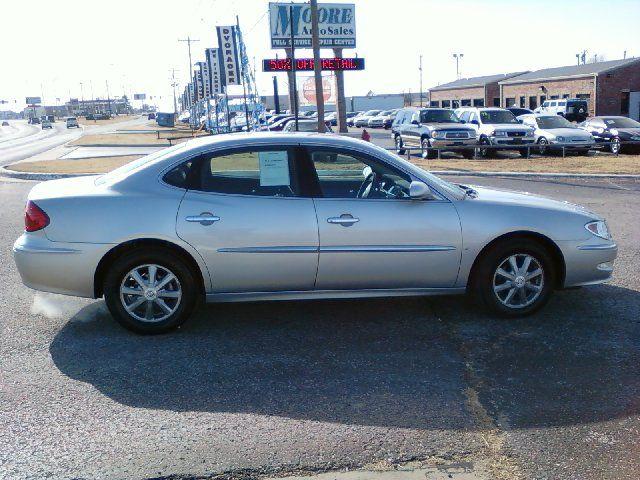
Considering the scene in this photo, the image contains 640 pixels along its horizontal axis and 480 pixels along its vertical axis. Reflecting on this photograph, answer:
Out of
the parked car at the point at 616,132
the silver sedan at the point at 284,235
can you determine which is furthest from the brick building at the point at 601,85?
the silver sedan at the point at 284,235

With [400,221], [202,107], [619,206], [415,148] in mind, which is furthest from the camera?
[202,107]

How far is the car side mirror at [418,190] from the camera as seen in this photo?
210 inches

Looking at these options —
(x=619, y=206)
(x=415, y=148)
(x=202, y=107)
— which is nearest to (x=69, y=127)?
(x=202, y=107)

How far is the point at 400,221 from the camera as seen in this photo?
17.8ft

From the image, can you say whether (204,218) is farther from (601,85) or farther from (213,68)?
(601,85)

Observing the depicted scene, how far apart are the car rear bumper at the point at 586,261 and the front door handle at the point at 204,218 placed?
283 centimetres

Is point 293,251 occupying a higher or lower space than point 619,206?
higher

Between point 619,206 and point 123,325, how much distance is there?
9.50 meters

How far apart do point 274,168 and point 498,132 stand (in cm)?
1962

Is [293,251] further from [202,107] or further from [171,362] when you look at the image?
[202,107]

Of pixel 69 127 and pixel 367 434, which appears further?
pixel 69 127

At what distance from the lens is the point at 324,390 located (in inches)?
170

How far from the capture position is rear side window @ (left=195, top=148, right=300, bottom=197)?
17.9 ft

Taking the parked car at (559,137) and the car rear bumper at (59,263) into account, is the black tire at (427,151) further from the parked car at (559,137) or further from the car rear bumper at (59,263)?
the car rear bumper at (59,263)
